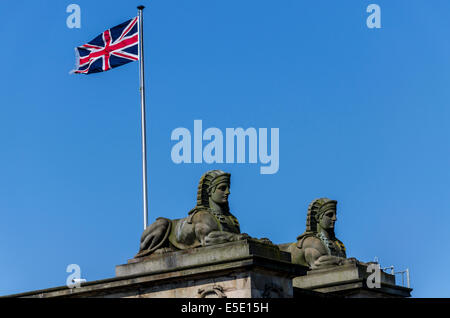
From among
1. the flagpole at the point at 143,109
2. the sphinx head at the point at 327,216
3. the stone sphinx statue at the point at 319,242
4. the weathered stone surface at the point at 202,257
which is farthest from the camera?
the flagpole at the point at 143,109

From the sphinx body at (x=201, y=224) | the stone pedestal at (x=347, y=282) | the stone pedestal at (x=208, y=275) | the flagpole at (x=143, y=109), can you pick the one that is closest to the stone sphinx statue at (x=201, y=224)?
the sphinx body at (x=201, y=224)

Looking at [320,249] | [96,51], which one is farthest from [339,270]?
[96,51]

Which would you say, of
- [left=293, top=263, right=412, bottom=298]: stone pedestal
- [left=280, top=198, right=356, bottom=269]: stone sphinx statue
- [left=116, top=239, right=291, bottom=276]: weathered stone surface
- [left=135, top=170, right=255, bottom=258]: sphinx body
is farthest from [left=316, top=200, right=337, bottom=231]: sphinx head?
[left=116, top=239, right=291, bottom=276]: weathered stone surface

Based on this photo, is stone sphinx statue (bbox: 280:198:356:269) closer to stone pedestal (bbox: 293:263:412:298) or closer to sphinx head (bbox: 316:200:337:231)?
sphinx head (bbox: 316:200:337:231)

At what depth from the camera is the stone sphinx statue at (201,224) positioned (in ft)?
120

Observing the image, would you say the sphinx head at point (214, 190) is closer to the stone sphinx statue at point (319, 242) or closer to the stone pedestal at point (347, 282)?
the stone pedestal at point (347, 282)

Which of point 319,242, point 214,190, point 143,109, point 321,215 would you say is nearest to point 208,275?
point 214,190

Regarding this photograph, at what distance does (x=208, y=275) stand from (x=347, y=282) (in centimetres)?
731

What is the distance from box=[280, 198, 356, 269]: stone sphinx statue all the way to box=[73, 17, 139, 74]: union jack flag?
10.9 meters

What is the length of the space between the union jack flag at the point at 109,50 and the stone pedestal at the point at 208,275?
13.8m

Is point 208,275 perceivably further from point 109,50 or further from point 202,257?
point 109,50

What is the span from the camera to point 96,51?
161 ft

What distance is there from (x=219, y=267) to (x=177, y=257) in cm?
181
